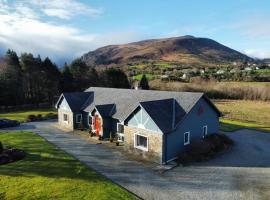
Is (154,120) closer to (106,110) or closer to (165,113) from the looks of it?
(165,113)

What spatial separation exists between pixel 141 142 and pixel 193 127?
16.4ft

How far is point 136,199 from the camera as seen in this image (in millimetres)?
14445

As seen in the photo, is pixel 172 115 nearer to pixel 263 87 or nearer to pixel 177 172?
pixel 177 172

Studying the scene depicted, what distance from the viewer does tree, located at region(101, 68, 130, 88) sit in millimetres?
60906

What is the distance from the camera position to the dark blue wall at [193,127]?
2055 centimetres

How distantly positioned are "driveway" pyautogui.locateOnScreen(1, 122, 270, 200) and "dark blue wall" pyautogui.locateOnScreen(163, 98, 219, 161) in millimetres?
2014

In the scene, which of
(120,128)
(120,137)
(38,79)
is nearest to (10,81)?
(38,79)

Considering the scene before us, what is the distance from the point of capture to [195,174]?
59.2 feet

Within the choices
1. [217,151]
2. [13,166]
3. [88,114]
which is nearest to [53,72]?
[88,114]

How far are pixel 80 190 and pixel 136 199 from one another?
3.56 metres

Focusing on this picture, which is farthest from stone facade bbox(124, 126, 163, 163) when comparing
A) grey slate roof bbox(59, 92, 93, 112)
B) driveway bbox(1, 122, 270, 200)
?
grey slate roof bbox(59, 92, 93, 112)

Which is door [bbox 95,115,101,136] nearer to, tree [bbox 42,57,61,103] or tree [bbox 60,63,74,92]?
tree [bbox 42,57,61,103]

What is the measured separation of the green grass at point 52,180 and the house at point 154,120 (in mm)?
5410

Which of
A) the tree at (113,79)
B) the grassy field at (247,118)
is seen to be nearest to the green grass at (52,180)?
the grassy field at (247,118)
